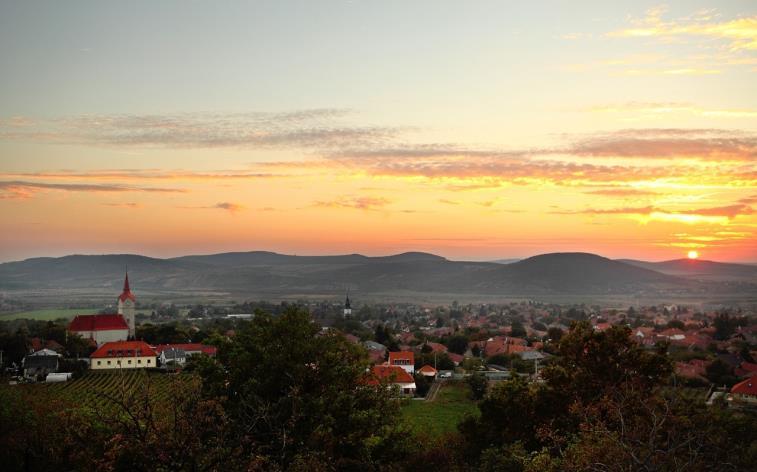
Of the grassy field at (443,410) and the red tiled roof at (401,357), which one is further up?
the red tiled roof at (401,357)

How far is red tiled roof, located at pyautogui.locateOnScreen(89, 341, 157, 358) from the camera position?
166 ft

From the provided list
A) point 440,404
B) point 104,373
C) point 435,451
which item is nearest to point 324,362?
point 435,451

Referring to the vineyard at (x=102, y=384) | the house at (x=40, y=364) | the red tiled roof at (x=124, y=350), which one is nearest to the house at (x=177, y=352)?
the red tiled roof at (x=124, y=350)

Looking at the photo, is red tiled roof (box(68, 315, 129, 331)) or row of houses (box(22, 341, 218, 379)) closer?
row of houses (box(22, 341, 218, 379))

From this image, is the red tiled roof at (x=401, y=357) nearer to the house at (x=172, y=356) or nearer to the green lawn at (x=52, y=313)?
the house at (x=172, y=356)

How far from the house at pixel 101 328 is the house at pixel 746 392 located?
173ft

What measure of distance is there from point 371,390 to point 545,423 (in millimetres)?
4878

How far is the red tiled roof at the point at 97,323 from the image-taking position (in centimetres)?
6606

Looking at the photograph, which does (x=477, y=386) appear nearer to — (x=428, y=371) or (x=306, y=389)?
(x=428, y=371)

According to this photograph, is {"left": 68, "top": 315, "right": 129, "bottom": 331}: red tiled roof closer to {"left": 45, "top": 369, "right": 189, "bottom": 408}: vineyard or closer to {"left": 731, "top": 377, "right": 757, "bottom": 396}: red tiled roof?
{"left": 45, "top": 369, "right": 189, "bottom": 408}: vineyard

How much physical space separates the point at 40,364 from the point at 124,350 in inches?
251

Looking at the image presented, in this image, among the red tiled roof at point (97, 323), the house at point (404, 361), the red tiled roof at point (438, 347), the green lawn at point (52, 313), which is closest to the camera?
the house at point (404, 361)

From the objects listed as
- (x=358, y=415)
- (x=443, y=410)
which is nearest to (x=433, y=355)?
(x=443, y=410)

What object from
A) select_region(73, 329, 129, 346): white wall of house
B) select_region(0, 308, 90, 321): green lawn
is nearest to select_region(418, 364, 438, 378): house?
select_region(73, 329, 129, 346): white wall of house
